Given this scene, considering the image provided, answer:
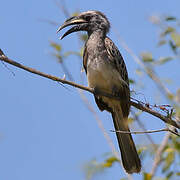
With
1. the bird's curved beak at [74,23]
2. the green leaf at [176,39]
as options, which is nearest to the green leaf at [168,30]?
the green leaf at [176,39]

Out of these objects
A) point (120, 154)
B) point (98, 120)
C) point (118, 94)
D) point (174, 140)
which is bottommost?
point (174, 140)

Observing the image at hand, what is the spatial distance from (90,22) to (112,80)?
0.96 m

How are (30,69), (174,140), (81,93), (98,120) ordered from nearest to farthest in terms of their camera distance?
(30,69), (174,140), (98,120), (81,93)

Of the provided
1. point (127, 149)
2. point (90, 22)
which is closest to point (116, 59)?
point (90, 22)

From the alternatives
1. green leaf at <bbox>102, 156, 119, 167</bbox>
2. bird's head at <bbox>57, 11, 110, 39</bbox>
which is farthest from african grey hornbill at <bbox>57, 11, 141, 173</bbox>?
green leaf at <bbox>102, 156, 119, 167</bbox>

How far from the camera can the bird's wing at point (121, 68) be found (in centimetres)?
430

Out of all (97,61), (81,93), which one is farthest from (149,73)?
(81,93)

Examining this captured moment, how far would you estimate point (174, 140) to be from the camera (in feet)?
12.2

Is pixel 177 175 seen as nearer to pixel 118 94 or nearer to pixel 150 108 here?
pixel 150 108

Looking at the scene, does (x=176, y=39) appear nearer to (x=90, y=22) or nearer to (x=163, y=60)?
(x=163, y=60)

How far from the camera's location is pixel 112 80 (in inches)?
171

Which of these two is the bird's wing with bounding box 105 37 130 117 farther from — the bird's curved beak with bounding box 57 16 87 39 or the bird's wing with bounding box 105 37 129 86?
the bird's curved beak with bounding box 57 16 87 39

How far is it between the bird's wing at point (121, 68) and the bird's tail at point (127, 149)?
0.39 ft

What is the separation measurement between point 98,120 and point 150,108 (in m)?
1.14
